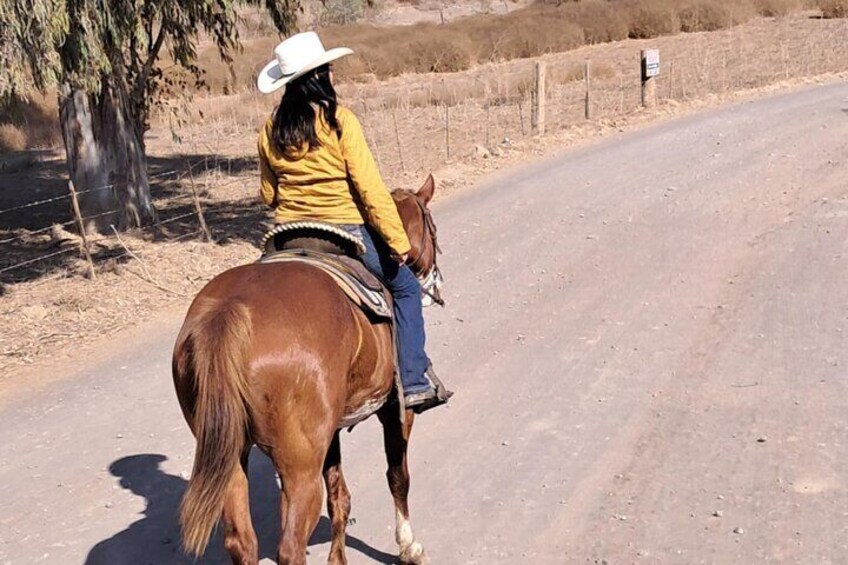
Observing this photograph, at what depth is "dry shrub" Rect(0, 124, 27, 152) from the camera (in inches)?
1163

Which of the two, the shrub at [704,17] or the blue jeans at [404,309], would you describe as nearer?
the blue jeans at [404,309]

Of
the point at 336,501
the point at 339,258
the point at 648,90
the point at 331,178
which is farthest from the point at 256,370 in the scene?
the point at 648,90

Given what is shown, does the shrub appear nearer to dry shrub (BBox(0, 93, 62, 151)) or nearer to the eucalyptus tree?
dry shrub (BBox(0, 93, 62, 151))

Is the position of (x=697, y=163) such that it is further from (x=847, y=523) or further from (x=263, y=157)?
(x=263, y=157)

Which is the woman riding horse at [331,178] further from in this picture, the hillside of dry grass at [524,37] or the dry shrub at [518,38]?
the dry shrub at [518,38]

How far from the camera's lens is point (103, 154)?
50.8 feet

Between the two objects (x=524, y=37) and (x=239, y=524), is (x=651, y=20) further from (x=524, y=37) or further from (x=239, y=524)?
(x=239, y=524)

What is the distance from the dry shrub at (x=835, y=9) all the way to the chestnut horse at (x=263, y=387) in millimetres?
35094

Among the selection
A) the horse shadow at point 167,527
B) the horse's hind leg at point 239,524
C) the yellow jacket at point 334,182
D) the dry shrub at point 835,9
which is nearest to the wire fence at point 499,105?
the dry shrub at point 835,9

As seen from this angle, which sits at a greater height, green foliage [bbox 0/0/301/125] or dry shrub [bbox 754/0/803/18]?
green foliage [bbox 0/0/301/125]

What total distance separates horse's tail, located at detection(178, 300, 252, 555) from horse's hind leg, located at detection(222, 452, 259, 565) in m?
0.24

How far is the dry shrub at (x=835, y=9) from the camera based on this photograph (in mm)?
36156

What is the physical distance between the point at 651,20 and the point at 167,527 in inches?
1469

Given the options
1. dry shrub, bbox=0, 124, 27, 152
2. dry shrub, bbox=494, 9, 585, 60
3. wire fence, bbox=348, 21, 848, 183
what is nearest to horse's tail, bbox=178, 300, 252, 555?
wire fence, bbox=348, 21, 848, 183
